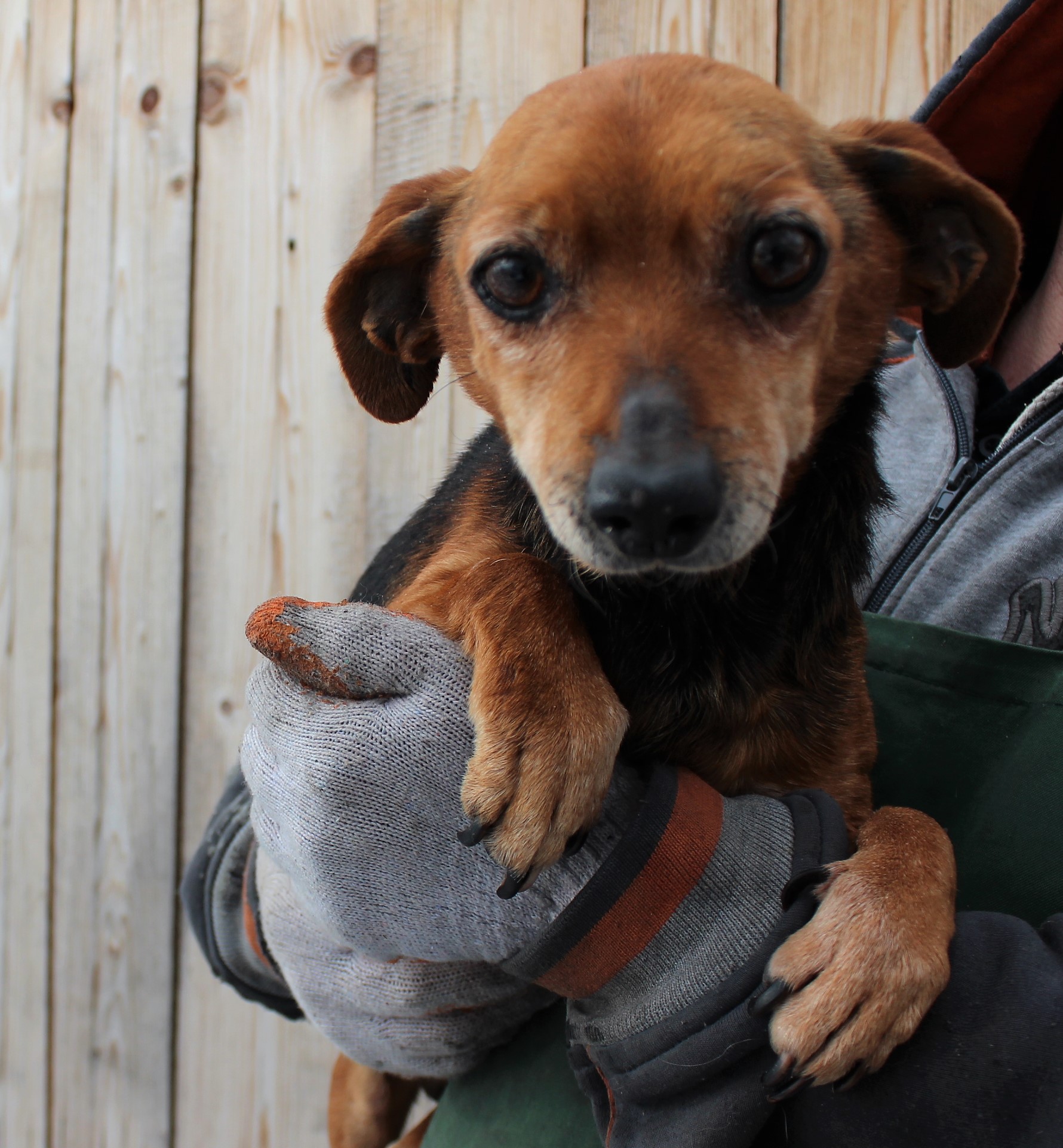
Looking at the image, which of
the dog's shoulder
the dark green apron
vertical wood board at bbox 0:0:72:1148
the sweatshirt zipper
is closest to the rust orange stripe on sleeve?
the dark green apron

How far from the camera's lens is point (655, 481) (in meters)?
0.91

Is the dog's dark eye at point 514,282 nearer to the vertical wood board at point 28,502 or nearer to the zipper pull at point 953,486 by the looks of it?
the zipper pull at point 953,486

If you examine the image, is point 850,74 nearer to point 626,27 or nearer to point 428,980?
point 626,27

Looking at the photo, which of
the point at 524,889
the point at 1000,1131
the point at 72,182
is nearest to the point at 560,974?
the point at 524,889

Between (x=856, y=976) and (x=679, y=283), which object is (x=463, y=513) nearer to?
(x=679, y=283)

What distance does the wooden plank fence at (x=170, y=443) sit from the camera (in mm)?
2285

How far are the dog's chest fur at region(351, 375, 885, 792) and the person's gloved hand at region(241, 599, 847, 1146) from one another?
14 centimetres

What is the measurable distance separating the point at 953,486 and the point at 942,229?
17.8 inches

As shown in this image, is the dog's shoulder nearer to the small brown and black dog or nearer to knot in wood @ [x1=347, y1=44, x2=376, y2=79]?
the small brown and black dog

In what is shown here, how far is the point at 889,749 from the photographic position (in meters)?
1.49

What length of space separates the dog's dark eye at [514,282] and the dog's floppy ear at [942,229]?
1.80 ft

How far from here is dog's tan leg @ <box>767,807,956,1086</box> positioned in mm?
913

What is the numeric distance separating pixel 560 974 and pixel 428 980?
285mm

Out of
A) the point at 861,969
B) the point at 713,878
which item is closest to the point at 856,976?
the point at 861,969
